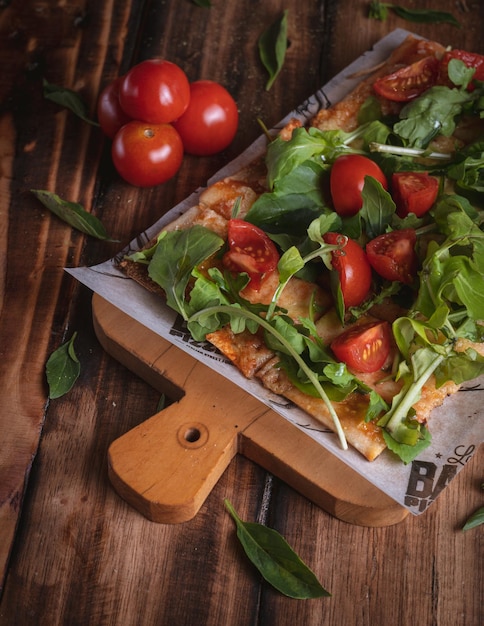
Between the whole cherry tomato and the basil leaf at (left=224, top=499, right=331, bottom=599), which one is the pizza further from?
the whole cherry tomato

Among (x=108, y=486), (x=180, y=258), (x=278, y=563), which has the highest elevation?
(x=180, y=258)

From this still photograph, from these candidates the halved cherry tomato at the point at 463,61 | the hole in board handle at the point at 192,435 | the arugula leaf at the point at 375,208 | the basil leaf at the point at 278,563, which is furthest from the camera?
the halved cherry tomato at the point at 463,61

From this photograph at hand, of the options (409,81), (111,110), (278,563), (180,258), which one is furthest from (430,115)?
(278,563)

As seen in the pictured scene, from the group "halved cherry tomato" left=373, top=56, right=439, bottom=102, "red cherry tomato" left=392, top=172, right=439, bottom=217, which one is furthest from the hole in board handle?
"halved cherry tomato" left=373, top=56, right=439, bottom=102

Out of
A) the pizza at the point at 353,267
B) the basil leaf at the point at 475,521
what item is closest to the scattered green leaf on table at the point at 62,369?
the pizza at the point at 353,267

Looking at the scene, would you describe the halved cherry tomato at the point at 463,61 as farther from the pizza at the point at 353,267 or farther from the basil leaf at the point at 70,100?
the basil leaf at the point at 70,100

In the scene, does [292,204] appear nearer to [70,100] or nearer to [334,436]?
[334,436]

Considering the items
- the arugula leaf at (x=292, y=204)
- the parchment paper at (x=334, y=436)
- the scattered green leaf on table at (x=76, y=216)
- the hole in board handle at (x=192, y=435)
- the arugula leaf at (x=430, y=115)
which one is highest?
the arugula leaf at (x=430, y=115)
